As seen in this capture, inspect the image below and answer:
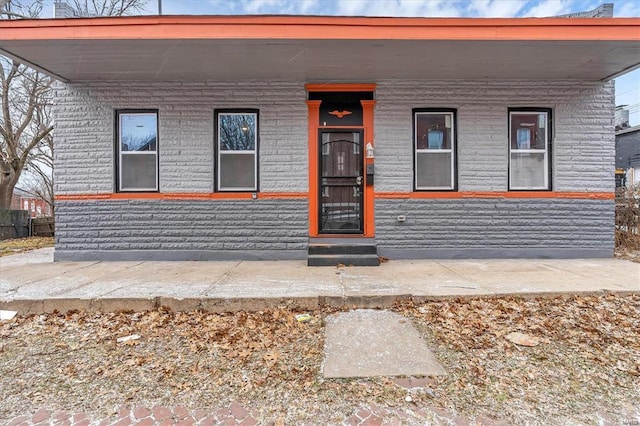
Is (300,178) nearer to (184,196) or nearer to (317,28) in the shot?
(184,196)

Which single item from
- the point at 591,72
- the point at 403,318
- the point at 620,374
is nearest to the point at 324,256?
the point at 403,318

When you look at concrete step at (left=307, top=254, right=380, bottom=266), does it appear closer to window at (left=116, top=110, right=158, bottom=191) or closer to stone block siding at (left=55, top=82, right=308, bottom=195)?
stone block siding at (left=55, top=82, right=308, bottom=195)

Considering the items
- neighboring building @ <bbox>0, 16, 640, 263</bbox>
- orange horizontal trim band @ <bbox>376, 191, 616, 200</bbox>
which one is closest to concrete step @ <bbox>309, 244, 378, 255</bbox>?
neighboring building @ <bbox>0, 16, 640, 263</bbox>

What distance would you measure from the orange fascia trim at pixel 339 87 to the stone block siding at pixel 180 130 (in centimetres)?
21

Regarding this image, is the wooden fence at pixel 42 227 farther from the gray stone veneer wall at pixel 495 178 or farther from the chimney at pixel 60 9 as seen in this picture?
the gray stone veneer wall at pixel 495 178

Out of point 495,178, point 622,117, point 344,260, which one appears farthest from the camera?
point 622,117

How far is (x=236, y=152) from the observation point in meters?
6.33

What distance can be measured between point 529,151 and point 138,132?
7.38 meters

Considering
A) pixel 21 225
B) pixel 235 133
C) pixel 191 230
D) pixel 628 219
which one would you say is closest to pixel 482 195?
pixel 628 219

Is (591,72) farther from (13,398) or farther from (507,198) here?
(13,398)

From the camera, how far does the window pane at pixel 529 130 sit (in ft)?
20.8

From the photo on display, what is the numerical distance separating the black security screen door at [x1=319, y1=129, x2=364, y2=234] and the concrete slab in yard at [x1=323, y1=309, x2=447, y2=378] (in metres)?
2.83

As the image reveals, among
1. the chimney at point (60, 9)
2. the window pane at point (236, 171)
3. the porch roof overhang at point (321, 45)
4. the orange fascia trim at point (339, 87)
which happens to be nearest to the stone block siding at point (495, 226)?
the orange fascia trim at point (339, 87)

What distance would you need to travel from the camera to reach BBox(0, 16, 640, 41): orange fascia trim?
Answer: 456cm
